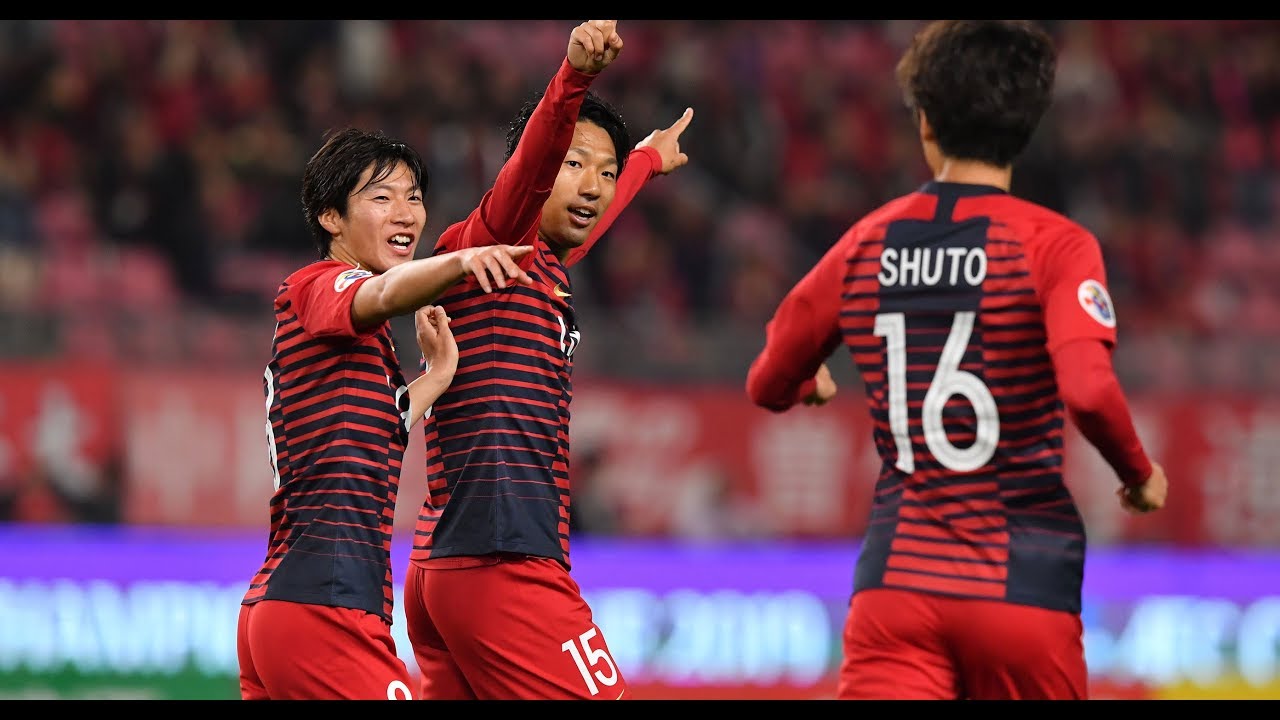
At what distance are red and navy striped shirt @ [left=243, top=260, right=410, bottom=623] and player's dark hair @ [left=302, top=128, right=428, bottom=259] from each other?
0.28 m

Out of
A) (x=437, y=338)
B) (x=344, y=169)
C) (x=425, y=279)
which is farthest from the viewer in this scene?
(x=344, y=169)

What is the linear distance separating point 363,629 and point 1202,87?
13243 millimetres

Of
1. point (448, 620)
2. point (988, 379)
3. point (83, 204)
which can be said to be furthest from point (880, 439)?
point (83, 204)

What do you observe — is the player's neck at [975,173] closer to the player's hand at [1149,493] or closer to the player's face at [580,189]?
the player's hand at [1149,493]

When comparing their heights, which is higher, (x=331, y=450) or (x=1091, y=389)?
(x=1091, y=389)

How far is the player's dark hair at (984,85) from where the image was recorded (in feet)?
10.9

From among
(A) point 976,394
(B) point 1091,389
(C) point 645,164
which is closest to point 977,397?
(A) point 976,394

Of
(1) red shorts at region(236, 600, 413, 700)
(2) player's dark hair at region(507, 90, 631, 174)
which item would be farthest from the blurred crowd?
(1) red shorts at region(236, 600, 413, 700)

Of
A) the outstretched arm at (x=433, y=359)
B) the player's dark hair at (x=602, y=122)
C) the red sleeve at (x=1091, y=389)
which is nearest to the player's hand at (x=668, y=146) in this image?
the player's dark hair at (x=602, y=122)

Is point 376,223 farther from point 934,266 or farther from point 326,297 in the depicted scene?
point 934,266

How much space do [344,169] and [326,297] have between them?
1.57ft

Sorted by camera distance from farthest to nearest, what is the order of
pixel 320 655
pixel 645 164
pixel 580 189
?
pixel 645 164
pixel 580 189
pixel 320 655

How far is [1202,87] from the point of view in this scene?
49.9 feet

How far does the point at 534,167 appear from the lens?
381cm
